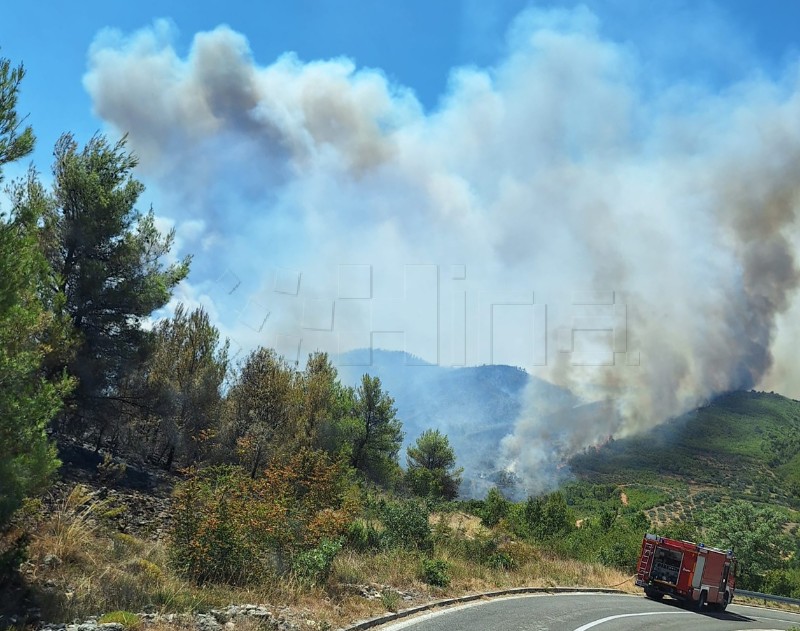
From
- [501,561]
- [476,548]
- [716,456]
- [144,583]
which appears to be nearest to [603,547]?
[501,561]

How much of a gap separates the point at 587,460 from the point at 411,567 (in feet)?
532

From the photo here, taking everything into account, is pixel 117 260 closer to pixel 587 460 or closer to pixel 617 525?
pixel 617 525

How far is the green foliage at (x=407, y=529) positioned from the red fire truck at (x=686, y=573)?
9.63m

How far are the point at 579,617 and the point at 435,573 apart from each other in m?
3.69

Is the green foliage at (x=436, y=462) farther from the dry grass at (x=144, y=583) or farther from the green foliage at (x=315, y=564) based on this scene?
the green foliage at (x=315, y=564)

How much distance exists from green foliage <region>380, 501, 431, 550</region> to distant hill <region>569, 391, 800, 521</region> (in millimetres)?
81471

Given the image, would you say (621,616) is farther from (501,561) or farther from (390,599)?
(390,599)

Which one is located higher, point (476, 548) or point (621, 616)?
point (476, 548)

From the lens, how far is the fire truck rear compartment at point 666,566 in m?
20.5

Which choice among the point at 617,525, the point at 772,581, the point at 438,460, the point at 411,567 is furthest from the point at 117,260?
the point at 438,460

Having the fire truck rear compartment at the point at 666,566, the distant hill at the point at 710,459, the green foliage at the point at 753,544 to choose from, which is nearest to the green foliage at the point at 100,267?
the fire truck rear compartment at the point at 666,566

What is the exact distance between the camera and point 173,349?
29.8m

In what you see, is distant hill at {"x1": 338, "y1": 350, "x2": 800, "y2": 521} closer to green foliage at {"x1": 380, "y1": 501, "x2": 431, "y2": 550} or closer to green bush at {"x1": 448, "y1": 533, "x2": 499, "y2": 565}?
green bush at {"x1": 448, "y1": 533, "x2": 499, "y2": 565}

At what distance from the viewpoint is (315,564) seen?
11492 mm
